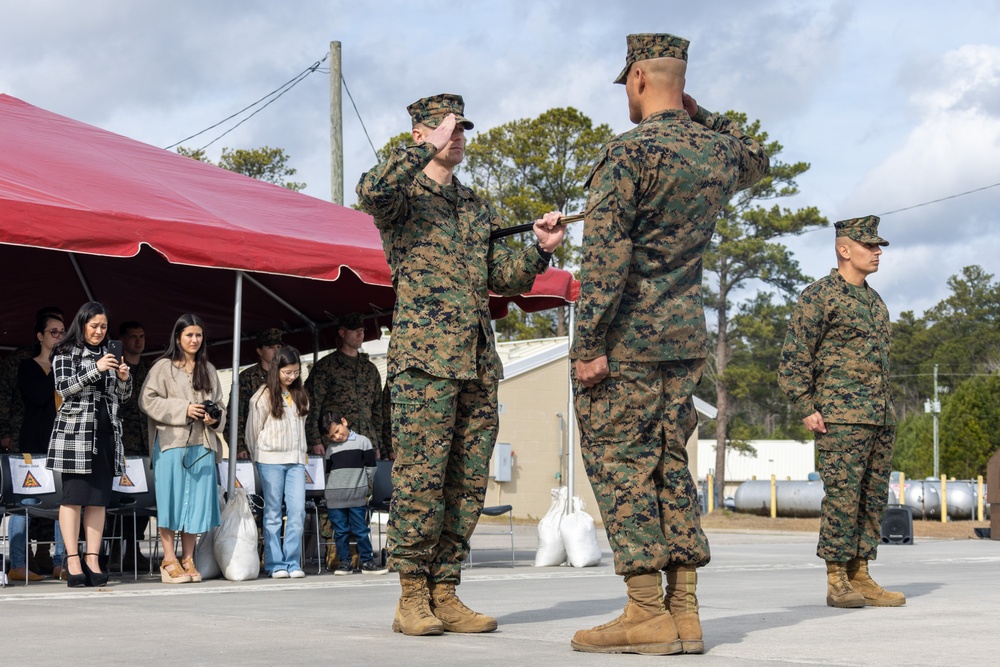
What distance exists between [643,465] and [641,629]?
606 mm

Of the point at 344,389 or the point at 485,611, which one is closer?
the point at 485,611

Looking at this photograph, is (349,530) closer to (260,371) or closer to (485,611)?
(260,371)

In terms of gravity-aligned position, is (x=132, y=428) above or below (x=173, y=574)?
above

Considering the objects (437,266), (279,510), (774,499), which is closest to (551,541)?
(279,510)

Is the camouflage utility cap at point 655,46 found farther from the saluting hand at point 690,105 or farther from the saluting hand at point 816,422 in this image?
the saluting hand at point 816,422

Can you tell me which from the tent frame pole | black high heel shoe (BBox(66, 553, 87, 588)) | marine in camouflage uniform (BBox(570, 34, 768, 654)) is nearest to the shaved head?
marine in camouflage uniform (BBox(570, 34, 768, 654))

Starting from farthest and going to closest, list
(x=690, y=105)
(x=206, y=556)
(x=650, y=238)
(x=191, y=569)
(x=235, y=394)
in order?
(x=235, y=394) → (x=206, y=556) → (x=191, y=569) → (x=690, y=105) → (x=650, y=238)

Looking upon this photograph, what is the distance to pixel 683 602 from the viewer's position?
15.9 ft

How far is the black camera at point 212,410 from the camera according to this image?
862 centimetres

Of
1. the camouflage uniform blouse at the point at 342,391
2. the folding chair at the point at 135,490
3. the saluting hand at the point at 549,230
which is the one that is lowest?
the folding chair at the point at 135,490

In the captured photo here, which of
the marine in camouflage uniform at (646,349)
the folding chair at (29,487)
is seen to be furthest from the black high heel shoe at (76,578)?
the marine in camouflage uniform at (646,349)

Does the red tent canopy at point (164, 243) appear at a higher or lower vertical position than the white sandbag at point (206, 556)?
higher

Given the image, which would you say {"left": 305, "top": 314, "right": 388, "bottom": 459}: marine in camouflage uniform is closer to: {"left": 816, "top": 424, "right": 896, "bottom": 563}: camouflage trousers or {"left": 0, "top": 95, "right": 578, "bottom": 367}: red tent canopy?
{"left": 0, "top": 95, "right": 578, "bottom": 367}: red tent canopy

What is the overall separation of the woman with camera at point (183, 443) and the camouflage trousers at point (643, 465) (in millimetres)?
4430
